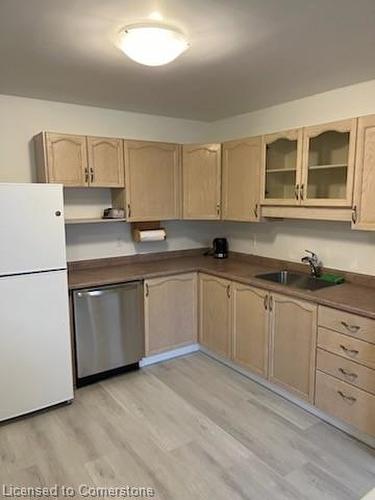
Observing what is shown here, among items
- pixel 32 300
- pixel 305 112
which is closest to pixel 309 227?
pixel 305 112

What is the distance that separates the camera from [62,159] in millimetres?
2906

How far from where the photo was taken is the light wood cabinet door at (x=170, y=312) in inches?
128

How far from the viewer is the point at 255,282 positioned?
→ 2887 millimetres

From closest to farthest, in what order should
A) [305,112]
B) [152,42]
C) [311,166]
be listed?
[152,42] → [311,166] → [305,112]

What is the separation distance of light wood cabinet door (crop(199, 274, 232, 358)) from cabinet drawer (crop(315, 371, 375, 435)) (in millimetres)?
941

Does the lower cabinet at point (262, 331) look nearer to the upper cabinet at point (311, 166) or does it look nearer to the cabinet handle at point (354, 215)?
the cabinet handle at point (354, 215)

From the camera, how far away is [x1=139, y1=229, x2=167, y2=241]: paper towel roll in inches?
139

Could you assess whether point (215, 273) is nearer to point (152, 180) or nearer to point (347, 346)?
point (152, 180)

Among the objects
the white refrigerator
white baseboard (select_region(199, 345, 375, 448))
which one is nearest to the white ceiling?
the white refrigerator

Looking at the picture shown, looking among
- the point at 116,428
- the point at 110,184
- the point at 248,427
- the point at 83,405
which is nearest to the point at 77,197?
the point at 110,184

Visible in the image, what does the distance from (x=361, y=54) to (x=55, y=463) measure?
3.02 meters

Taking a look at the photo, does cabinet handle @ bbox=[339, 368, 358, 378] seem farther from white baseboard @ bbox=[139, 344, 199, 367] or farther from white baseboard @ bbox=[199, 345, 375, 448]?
white baseboard @ bbox=[139, 344, 199, 367]

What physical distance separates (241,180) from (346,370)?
6.00 ft

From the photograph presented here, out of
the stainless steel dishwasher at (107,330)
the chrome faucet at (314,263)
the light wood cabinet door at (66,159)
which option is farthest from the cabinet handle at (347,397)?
the light wood cabinet door at (66,159)
